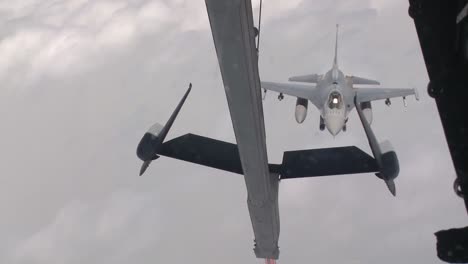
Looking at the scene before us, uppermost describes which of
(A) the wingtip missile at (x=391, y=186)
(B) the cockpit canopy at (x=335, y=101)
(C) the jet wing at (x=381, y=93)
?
(C) the jet wing at (x=381, y=93)

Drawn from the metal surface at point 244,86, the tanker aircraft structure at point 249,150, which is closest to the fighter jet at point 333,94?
the tanker aircraft structure at point 249,150

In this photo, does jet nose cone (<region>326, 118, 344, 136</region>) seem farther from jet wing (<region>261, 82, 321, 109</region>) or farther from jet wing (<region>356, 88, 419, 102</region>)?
jet wing (<region>356, 88, 419, 102</region>)

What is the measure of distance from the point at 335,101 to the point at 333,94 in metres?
0.56

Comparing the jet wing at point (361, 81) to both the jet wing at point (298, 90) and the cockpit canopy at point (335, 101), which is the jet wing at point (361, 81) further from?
the cockpit canopy at point (335, 101)

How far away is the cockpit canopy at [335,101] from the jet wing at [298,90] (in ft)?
9.97

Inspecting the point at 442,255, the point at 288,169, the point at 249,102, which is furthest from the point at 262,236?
the point at 442,255

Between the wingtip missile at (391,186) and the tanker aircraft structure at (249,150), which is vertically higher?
Result: the tanker aircraft structure at (249,150)

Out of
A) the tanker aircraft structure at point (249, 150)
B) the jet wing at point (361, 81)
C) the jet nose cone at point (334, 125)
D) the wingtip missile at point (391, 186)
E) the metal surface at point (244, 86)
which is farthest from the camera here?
the jet wing at point (361, 81)

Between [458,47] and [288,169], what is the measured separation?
448 inches

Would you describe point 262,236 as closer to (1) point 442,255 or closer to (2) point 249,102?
(2) point 249,102

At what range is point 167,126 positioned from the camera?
13.3 meters

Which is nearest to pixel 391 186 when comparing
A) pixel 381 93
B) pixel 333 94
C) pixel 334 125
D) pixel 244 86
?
pixel 244 86

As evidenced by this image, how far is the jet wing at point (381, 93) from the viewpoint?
1714 inches

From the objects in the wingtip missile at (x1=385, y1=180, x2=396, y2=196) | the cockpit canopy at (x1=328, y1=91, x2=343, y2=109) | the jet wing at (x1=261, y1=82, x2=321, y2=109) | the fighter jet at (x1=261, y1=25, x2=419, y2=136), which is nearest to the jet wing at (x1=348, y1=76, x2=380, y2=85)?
the fighter jet at (x1=261, y1=25, x2=419, y2=136)
